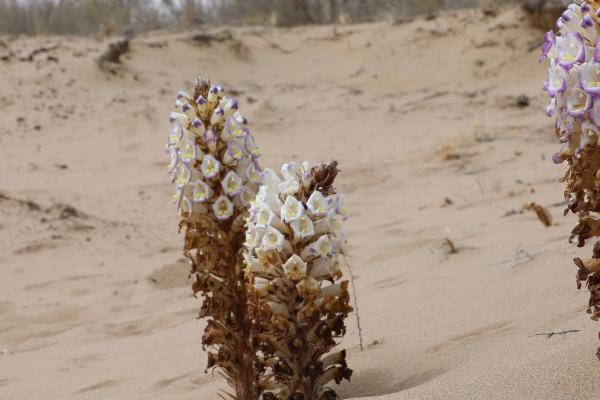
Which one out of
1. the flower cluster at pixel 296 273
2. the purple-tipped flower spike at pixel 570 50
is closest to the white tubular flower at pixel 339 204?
the flower cluster at pixel 296 273

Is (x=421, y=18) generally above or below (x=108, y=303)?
above

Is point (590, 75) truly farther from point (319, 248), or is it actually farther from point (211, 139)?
point (211, 139)

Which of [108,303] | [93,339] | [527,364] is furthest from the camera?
[108,303]

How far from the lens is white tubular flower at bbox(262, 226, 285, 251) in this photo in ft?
10.1

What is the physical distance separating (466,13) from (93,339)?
15730mm

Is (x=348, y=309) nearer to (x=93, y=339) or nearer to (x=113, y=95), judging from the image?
(x=93, y=339)

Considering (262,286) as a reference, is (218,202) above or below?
above

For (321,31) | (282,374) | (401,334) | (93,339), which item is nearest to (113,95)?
(321,31)

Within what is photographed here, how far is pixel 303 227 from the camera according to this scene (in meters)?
3.07

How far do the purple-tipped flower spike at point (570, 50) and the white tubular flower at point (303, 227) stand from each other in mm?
1078

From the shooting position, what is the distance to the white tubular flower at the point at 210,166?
3.29 meters

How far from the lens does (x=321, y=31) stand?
2192 centimetres

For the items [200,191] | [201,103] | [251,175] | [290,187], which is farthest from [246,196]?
[201,103]

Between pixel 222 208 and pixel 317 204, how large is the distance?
42 centimetres
